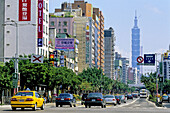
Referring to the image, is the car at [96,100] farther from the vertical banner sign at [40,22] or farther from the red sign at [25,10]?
the vertical banner sign at [40,22]

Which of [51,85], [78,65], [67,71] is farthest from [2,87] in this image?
[78,65]

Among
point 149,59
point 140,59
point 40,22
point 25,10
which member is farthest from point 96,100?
point 40,22

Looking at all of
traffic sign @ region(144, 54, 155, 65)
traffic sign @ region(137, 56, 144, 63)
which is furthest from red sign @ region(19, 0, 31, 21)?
traffic sign @ region(144, 54, 155, 65)

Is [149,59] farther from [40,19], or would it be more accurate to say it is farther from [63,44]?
[63,44]

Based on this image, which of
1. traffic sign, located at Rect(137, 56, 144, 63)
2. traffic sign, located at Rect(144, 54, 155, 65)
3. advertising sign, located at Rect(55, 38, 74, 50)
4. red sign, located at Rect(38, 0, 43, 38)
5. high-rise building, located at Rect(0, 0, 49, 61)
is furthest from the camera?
advertising sign, located at Rect(55, 38, 74, 50)

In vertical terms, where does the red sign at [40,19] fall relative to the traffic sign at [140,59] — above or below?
above

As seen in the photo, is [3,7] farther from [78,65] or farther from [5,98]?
[78,65]

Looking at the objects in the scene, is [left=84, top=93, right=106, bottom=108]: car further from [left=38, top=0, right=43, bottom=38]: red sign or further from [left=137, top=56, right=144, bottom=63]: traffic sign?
[left=38, top=0, right=43, bottom=38]: red sign

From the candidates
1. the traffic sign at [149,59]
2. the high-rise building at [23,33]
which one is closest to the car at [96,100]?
the traffic sign at [149,59]

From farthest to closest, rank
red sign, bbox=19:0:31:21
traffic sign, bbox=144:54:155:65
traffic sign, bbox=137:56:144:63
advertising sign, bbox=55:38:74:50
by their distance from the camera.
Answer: advertising sign, bbox=55:38:74:50
red sign, bbox=19:0:31:21
traffic sign, bbox=137:56:144:63
traffic sign, bbox=144:54:155:65

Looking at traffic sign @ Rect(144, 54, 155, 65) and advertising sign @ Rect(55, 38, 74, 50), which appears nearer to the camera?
traffic sign @ Rect(144, 54, 155, 65)

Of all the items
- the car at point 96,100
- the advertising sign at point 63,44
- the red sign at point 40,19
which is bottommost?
the car at point 96,100

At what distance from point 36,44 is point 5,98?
37.5 metres

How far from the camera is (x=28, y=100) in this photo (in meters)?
35.1
